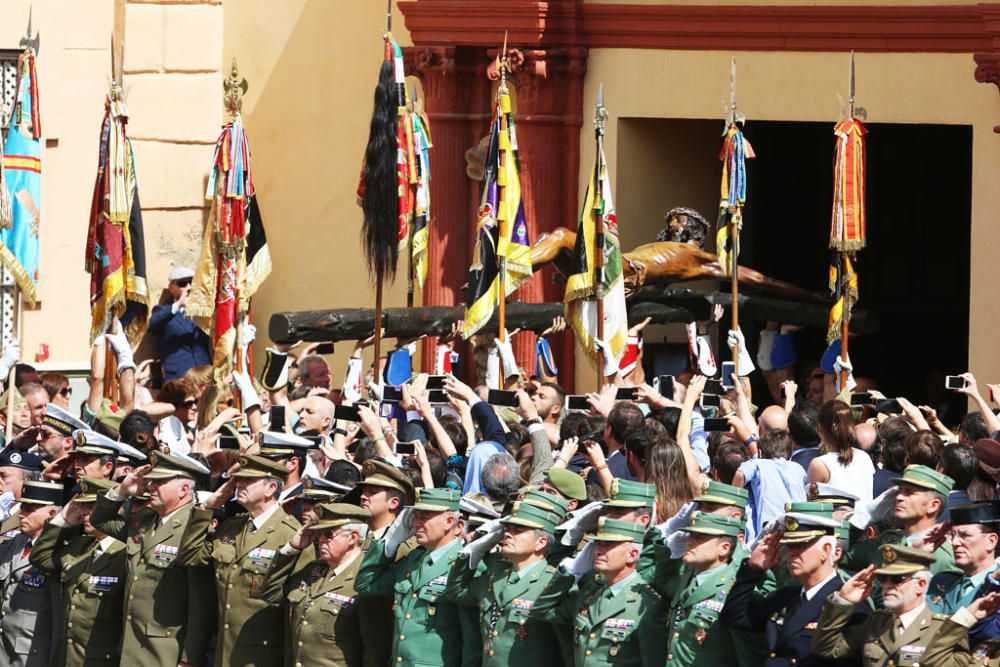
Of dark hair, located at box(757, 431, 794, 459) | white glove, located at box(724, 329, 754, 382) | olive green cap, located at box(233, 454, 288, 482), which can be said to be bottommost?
olive green cap, located at box(233, 454, 288, 482)

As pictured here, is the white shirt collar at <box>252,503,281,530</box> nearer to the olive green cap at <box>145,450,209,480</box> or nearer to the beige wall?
the olive green cap at <box>145,450,209,480</box>

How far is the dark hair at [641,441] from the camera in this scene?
36.5 feet

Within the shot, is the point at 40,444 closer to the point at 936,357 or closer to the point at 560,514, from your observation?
the point at 560,514

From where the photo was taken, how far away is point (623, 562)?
9695 mm

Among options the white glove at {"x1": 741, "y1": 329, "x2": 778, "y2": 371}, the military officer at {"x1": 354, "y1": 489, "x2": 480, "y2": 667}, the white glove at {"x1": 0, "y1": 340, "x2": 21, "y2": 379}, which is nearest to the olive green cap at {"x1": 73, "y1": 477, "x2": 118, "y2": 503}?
the military officer at {"x1": 354, "y1": 489, "x2": 480, "y2": 667}

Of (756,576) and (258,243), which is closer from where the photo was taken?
(756,576)

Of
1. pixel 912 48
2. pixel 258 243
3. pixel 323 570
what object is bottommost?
pixel 323 570

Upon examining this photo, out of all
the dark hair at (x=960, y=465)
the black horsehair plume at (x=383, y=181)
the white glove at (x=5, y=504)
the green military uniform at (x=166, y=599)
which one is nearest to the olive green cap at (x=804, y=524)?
the dark hair at (x=960, y=465)

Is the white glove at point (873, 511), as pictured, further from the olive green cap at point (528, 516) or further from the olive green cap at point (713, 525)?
the olive green cap at point (528, 516)

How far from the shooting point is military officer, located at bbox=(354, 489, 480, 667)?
10.5 meters

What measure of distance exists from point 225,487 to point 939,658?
419 centimetres

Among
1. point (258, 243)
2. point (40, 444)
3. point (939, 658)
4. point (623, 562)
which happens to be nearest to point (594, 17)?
point (258, 243)

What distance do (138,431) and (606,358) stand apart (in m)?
3.29

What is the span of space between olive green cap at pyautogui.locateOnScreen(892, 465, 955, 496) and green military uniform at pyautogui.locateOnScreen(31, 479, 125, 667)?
14.3 ft
